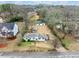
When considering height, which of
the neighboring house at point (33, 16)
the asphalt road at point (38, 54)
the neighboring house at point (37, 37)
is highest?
the neighboring house at point (33, 16)

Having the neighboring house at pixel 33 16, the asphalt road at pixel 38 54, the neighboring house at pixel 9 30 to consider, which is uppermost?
the neighboring house at pixel 33 16

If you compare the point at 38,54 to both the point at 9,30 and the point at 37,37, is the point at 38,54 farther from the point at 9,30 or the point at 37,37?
the point at 9,30

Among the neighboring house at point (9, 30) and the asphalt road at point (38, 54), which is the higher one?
the neighboring house at point (9, 30)

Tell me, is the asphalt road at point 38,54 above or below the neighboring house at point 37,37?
below

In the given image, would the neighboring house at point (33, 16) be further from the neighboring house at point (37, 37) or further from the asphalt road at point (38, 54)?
the asphalt road at point (38, 54)

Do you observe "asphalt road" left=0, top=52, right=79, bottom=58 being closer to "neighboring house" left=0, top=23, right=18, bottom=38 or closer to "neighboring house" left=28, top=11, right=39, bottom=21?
"neighboring house" left=0, top=23, right=18, bottom=38

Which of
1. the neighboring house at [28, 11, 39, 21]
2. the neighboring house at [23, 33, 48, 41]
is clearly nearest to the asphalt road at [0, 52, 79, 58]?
the neighboring house at [23, 33, 48, 41]

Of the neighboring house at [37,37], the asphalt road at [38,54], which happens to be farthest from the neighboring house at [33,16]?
the asphalt road at [38,54]

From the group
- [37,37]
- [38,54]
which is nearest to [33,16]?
[37,37]

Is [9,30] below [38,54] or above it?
above

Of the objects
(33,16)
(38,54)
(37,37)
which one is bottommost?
(38,54)
